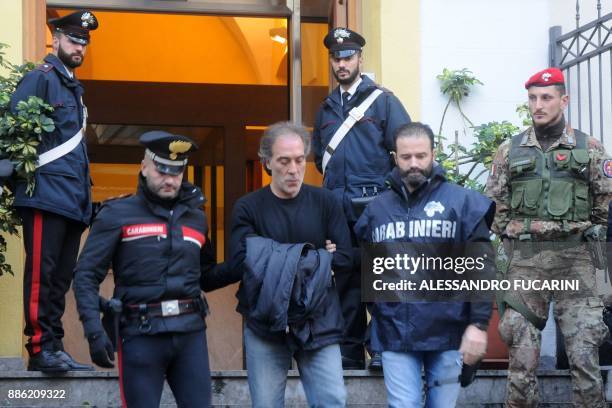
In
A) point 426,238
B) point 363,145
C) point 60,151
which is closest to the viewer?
point 426,238

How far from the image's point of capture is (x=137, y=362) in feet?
19.8

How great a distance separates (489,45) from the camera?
30.8 ft

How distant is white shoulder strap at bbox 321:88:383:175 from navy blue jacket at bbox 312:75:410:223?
21 mm

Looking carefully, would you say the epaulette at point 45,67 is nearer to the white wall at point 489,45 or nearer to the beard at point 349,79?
the beard at point 349,79

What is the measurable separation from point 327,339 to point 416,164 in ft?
3.10

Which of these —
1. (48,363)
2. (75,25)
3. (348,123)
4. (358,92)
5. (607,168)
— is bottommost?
(48,363)

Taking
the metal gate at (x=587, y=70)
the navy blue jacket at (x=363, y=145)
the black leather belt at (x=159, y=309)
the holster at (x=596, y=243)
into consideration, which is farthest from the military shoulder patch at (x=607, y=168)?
the black leather belt at (x=159, y=309)

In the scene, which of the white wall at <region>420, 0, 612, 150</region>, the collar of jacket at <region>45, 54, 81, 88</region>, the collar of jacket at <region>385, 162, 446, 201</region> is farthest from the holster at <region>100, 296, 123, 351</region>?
the white wall at <region>420, 0, 612, 150</region>

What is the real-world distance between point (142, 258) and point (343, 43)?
246cm

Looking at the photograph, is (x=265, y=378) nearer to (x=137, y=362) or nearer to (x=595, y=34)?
(x=137, y=362)

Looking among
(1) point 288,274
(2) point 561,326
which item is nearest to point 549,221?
(2) point 561,326

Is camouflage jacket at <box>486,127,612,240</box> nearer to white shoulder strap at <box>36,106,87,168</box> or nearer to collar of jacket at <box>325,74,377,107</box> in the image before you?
collar of jacket at <box>325,74,377,107</box>

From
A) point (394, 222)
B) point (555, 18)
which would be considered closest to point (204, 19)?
point (555, 18)

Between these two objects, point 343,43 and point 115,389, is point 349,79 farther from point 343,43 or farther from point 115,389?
point 115,389
